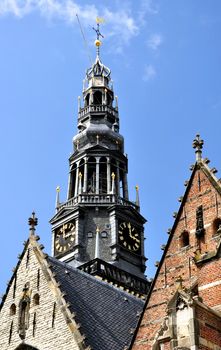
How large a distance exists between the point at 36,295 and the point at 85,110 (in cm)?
2354

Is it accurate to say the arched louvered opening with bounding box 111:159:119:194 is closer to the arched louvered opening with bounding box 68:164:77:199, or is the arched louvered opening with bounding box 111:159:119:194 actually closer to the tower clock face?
the arched louvered opening with bounding box 68:164:77:199

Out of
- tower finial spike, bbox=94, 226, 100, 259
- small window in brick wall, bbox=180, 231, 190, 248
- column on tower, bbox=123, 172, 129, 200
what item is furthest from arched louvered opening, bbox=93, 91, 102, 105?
small window in brick wall, bbox=180, 231, 190, 248

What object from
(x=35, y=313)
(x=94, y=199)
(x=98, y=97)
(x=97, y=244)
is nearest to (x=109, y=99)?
(x=98, y=97)

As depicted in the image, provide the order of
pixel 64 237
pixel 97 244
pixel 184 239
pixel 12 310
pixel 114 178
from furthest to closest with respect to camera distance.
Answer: pixel 114 178, pixel 64 237, pixel 97 244, pixel 12 310, pixel 184 239

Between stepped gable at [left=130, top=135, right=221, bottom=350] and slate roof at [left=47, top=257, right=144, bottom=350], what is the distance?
171cm

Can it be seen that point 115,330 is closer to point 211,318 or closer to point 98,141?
point 211,318

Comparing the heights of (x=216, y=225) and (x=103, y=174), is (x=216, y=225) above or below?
below

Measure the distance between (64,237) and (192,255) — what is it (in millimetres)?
20709

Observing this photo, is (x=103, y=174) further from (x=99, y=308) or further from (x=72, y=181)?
(x=99, y=308)

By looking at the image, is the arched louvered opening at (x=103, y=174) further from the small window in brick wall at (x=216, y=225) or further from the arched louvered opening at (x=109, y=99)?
the small window in brick wall at (x=216, y=225)

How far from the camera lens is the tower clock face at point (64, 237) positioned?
130ft

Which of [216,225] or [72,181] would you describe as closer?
[216,225]

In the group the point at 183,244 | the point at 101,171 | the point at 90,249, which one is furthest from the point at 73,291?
the point at 101,171

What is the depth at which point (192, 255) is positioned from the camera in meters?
19.8
